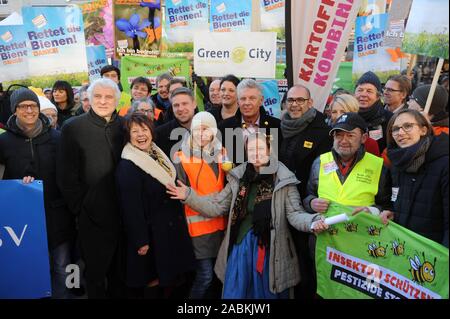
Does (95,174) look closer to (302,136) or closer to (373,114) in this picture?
(302,136)

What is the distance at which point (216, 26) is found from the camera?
814cm

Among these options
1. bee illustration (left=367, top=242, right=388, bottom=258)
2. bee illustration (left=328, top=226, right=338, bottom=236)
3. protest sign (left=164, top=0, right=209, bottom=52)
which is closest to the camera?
bee illustration (left=367, top=242, right=388, bottom=258)

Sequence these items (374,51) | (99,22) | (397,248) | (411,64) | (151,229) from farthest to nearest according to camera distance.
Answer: (99,22) < (374,51) < (411,64) < (151,229) < (397,248)

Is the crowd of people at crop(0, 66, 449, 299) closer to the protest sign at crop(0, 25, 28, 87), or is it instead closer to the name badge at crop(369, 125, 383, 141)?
the name badge at crop(369, 125, 383, 141)

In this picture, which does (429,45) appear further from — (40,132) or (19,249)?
(19,249)

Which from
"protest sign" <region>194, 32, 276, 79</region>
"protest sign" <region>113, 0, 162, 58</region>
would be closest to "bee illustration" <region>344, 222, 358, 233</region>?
"protest sign" <region>194, 32, 276, 79</region>

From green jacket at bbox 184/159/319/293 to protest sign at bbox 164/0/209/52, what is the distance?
224 inches

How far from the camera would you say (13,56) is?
6.35 metres

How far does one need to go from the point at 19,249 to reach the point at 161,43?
655 cm

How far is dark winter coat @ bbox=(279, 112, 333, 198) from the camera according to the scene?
3.65 m

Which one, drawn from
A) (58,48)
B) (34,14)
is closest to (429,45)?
(58,48)

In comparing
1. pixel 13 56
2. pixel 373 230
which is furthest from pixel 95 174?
pixel 13 56

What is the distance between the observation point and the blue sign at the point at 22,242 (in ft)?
10.8

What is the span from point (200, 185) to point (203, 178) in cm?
6
